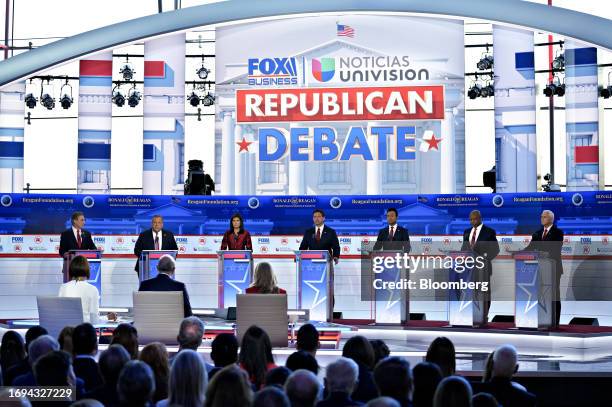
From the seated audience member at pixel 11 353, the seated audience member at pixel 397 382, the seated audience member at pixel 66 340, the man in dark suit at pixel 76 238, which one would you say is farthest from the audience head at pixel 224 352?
the man in dark suit at pixel 76 238

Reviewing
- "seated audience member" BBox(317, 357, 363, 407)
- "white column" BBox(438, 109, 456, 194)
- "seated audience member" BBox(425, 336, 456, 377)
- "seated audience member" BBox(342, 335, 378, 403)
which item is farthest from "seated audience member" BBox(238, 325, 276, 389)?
"white column" BBox(438, 109, 456, 194)

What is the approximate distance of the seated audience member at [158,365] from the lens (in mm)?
6055

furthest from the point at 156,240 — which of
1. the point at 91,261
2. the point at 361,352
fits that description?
the point at 361,352

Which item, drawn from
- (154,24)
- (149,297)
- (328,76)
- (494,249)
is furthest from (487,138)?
(149,297)

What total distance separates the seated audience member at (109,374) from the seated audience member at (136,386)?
2.50 feet

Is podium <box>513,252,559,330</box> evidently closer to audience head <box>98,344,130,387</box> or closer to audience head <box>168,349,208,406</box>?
audience head <box>98,344,130,387</box>

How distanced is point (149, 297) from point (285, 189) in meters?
6.82

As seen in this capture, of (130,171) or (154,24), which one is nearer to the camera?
(154,24)

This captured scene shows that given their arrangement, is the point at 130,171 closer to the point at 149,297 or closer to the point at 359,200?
the point at 359,200

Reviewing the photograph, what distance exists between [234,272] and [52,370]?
7.84 meters

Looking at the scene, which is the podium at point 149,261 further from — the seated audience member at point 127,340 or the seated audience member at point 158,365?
the seated audience member at point 158,365

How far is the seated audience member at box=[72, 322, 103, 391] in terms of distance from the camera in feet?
21.6

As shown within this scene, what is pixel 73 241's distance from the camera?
14.1 m

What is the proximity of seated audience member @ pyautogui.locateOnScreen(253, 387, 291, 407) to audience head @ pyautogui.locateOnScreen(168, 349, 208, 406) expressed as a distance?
0.68 m
